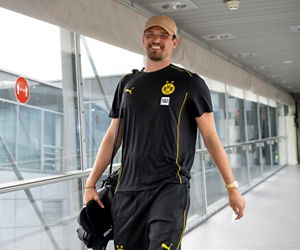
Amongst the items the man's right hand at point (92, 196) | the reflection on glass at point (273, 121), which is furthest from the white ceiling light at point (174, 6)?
the reflection on glass at point (273, 121)

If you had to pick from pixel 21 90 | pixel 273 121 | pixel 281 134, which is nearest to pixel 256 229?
pixel 21 90

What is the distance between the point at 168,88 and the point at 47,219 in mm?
2805

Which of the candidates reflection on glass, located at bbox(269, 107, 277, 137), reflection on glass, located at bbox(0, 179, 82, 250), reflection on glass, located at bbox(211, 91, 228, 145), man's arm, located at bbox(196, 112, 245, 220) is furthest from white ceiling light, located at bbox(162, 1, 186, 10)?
reflection on glass, located at bbox(269, 107, 277, 137)

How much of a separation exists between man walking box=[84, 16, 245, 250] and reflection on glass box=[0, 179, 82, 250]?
181cm

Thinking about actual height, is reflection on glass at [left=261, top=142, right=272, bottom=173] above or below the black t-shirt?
below

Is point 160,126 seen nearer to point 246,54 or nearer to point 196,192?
point 196,192

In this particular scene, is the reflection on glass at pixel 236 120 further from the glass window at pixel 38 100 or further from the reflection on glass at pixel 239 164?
the glass window at pixel 38 100

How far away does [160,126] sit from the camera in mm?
1850

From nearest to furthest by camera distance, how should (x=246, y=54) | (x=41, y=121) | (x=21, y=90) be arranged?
1. (x=21, y=90)
2. (x=41, y=121)
3. (x=246, y=54)

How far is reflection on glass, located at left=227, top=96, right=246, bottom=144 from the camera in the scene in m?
Answer: 8.50

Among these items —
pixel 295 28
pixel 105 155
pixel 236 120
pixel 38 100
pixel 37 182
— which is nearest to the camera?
pixel 105 155

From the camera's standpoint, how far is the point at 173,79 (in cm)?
192

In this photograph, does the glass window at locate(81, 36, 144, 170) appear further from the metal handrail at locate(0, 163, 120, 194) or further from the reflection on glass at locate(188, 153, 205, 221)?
the reflection on glass at locate(188, 153, 205, 221)

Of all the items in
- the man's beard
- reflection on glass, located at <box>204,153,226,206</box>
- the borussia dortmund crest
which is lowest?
reflection on glass, located at <box>204,153,226,206</box>
